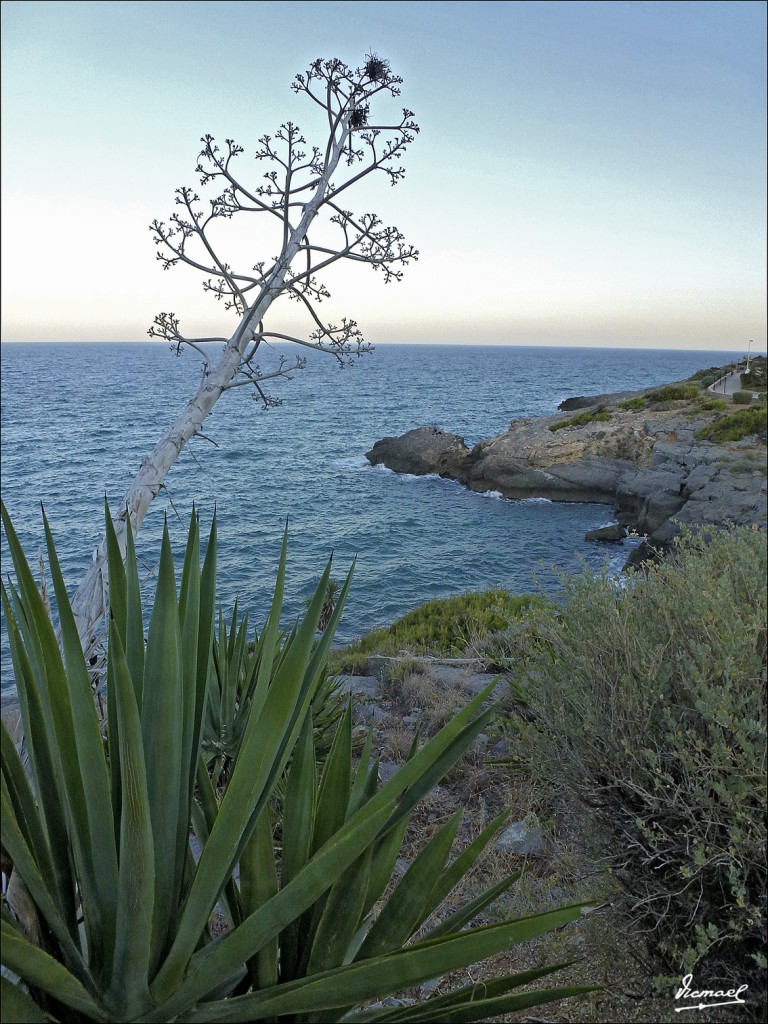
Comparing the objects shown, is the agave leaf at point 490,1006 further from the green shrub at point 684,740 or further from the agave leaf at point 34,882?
the agave leaf at point 34,882

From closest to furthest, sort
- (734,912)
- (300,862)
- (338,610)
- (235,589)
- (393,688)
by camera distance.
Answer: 1. (300,862)
2. (338,610)
3. (734,912)
4. (393,688)
5. (235,589)

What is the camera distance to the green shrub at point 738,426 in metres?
21.7

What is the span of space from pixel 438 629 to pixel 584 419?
24354 millimetres

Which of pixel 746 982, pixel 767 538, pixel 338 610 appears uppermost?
pixel 767 538

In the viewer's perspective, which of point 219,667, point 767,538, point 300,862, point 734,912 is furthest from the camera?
point 219,667

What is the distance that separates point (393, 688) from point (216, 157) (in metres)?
5.27

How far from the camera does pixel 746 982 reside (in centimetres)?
241

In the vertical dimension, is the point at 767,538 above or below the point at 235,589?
above

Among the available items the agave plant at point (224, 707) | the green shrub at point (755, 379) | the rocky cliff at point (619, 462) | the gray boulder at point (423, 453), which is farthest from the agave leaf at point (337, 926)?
the green shrub at point (755, 379)

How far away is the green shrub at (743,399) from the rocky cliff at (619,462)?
127cm

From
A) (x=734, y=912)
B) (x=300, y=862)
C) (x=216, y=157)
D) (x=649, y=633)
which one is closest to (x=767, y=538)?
(x=649, y=633)

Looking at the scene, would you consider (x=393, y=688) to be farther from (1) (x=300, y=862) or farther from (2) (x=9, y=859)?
(2) (x=9, y=859)

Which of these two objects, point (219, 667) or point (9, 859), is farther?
point (219, 667)

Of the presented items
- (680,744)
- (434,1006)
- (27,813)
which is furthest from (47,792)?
(680,744)
